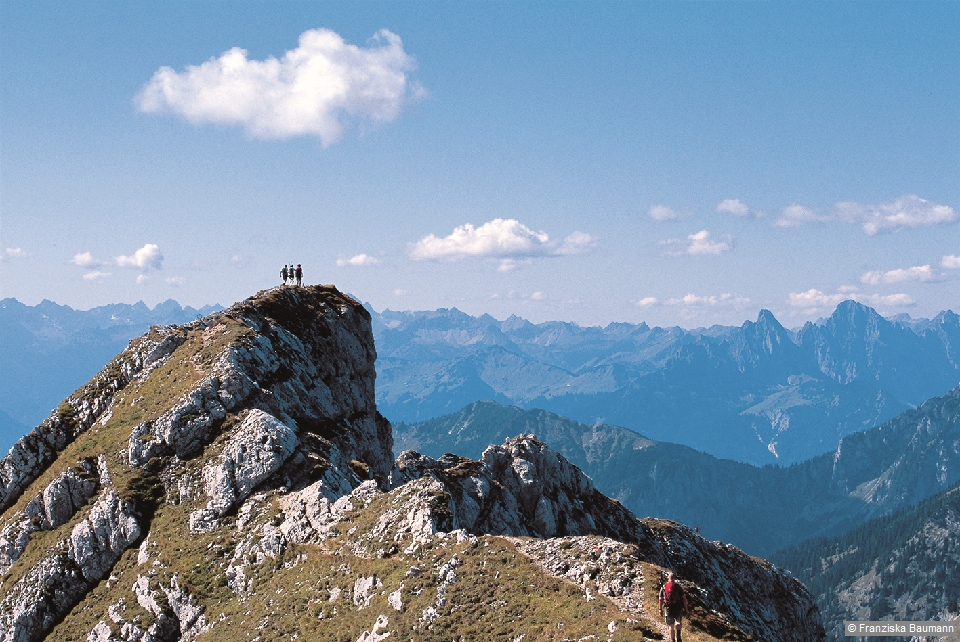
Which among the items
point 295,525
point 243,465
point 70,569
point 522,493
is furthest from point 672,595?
point 522,493

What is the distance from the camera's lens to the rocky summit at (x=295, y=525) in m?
41.8

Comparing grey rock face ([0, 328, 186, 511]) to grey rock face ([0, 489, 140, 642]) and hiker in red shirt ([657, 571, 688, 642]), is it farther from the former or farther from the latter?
hiker in red shirt ([657, 571, 688, 642])

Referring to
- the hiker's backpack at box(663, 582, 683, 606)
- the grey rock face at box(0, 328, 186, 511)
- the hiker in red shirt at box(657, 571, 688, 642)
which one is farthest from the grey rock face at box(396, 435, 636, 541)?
the hiker's backpack at box(663, 582, 683, 606)

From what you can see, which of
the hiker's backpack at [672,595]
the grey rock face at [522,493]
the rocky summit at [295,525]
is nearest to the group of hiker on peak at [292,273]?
the rocky summit at [295,525]

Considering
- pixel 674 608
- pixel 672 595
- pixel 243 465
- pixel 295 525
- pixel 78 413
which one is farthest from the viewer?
pixel 78 413

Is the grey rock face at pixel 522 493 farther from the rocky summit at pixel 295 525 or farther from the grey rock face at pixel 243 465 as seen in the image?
the grey rock face at pixel 243 465

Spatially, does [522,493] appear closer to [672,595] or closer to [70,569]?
[70,569]

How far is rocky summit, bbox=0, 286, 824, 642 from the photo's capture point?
137 feet

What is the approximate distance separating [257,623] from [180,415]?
26709 millimetres

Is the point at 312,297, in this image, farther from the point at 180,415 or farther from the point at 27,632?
the point at 27,632

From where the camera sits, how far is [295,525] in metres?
55.5

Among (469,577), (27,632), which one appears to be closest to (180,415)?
(27,632)

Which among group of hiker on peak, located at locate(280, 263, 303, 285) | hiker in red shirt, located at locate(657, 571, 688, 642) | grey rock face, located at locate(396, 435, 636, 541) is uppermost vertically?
group of hiker on peak, located at locate(280, 263, 303, 285)

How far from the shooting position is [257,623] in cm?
4734
